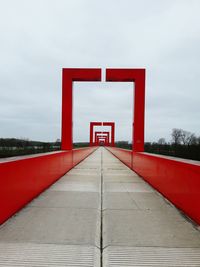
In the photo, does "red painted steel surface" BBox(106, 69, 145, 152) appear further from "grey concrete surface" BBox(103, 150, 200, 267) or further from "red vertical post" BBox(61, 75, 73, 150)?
"grey concrete surface" BBox(103, 150, 200, 267)

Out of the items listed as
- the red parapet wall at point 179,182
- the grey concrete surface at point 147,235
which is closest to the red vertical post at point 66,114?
the red parapet wall at point 179,182

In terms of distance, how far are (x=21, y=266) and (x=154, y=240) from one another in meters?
1.91

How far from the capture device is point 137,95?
15.4 metres

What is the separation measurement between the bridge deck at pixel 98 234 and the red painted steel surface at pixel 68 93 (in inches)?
343

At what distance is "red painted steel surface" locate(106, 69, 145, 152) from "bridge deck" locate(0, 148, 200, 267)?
8.56 metres

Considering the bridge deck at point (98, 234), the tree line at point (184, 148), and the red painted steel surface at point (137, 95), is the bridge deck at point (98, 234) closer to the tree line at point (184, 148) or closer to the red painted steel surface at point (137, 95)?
the tree line at point (184, 148)

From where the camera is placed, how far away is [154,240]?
4152 mm

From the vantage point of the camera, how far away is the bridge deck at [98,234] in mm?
3510

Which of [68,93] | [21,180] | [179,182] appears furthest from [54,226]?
[68,93]

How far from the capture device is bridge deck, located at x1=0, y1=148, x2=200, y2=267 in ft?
11.5

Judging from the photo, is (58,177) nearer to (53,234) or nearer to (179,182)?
(179,182)

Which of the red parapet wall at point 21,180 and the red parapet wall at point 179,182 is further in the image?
the red parapet wall at point 179,182

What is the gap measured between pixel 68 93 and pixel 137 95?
3.74m

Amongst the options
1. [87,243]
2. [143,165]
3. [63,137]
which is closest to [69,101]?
[63,137]
